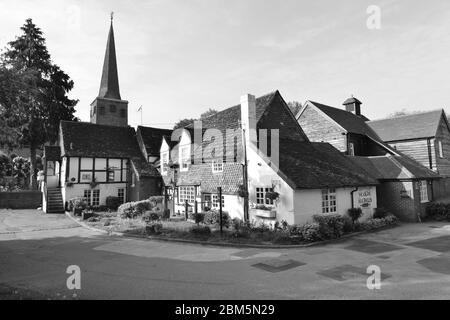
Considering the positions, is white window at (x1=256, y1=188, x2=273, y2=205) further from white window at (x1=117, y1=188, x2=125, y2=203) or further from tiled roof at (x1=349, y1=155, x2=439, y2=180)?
white window at (x1=117, y1=188, x2=125, y2=203)

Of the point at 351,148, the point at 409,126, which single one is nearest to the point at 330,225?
the point at 351,148

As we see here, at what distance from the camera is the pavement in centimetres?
783

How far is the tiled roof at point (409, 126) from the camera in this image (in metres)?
27.7

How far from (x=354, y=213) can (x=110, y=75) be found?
38.7 metres

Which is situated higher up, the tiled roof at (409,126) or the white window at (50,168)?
the tiled roof at (409,126)

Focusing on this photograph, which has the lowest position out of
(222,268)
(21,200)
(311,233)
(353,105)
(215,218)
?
(222,268)

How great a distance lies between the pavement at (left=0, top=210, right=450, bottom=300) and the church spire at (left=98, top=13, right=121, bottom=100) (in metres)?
30.3

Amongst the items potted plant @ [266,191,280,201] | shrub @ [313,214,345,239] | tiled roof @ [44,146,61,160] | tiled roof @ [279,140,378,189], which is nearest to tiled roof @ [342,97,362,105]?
tiled roof @ [279,140,378,189]

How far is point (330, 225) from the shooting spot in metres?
15.0

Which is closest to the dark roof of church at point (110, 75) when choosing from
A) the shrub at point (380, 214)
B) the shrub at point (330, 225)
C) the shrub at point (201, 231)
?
the shrub at point (201, 231)

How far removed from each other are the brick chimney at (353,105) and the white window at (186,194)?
78.0 ft

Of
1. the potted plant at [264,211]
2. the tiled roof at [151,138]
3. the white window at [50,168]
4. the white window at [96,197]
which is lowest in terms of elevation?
the potted plant at [264,211]

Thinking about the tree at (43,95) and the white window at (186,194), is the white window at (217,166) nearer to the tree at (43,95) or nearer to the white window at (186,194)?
the white window at (186,194)

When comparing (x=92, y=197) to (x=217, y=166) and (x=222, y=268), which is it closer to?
(x=217, y=166)
